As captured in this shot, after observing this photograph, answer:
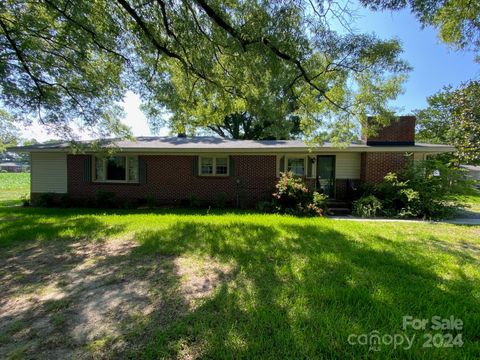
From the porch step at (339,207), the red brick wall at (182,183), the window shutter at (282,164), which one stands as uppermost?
the window shutter at (282,164)

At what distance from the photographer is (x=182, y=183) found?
10.8 m

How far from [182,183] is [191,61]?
18.7ft

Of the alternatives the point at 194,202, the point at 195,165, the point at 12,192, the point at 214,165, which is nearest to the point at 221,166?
the point at 214,165

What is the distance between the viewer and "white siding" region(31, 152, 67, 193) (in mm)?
10922

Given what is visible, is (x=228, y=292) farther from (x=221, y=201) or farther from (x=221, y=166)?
(x=221, y=166)

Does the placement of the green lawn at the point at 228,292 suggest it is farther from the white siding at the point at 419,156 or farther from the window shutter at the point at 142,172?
the white siding at the point at 419,156

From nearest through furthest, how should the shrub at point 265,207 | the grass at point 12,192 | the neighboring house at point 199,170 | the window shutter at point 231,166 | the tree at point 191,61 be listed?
the tree at point 191,61
the shrub at point 265,207
the neighboring house at point 199,170
the window shutter at point 231,166
the grass at point 12,192

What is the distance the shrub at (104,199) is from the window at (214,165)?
416cm

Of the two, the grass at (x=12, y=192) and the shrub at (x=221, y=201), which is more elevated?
the shrub at (x=221, y=201)

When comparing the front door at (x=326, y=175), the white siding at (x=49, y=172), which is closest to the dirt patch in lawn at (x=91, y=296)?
the white siding at (x=49, y=172)

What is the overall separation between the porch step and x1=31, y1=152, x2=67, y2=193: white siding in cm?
1225

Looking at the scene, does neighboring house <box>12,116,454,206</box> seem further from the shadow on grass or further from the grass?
A: the shadow on grass

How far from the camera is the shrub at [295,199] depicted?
873 centimetres

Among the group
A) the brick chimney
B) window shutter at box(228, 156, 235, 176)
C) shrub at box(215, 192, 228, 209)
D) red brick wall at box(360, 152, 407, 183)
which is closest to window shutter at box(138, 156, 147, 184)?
shrub at box(215, 192, 228, 209)
